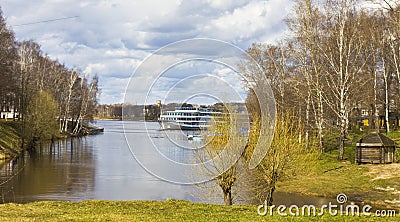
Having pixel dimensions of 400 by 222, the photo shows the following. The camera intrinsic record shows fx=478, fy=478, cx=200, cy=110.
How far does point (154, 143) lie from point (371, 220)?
22.9 ft

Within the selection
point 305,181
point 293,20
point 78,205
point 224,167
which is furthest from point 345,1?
point 78,205

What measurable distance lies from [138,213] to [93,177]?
16282 mm

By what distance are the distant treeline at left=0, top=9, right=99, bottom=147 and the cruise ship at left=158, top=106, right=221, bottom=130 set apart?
110ft

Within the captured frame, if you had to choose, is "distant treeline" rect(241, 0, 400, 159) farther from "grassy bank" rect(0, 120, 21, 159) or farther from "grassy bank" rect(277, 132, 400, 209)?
"grassy bank" rect(0, 120, 21, 159)

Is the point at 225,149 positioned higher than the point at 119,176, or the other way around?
the point at 225,149

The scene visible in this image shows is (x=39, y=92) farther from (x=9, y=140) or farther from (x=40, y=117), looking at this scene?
(x=9, y=140)

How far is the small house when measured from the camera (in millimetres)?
26219

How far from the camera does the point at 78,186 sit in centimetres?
2392

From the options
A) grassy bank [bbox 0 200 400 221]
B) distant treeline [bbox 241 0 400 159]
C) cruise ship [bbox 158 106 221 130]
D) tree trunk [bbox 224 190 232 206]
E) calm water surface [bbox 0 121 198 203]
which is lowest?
calm water surface [bbox 0 121 198 203]

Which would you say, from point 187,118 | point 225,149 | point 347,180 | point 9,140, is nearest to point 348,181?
point 347,180

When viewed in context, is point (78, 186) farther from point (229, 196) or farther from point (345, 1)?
point (345, 1)

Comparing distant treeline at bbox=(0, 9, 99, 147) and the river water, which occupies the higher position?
distant treeline at bbox=(0, 9, 99, 147)

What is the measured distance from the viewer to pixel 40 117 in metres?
49.4

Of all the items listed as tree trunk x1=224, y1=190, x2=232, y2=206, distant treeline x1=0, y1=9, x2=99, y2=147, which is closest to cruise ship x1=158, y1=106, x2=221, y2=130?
tree trunk x1=224, y1=190, x2=232, y2=206
